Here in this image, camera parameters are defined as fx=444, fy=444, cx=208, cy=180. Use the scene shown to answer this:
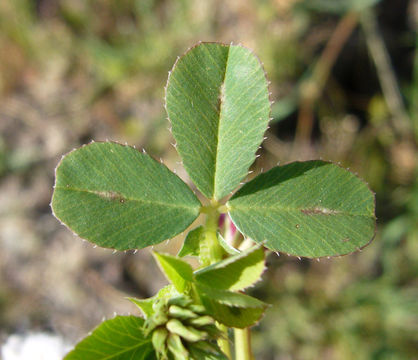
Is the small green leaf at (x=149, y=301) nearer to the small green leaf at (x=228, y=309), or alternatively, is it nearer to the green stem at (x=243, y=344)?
the small green leaf at (x=228, y=309)

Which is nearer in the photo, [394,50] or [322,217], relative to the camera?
[322,217]

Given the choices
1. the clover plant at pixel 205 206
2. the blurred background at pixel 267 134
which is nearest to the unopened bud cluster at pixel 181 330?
the clover plant at pixel 205 206

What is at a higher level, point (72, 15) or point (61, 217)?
point (72, 15)

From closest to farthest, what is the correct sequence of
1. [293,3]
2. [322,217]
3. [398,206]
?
[322,217]
[398,206]
[293,3]

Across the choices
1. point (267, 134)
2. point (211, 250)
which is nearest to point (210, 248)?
point (211, 250)

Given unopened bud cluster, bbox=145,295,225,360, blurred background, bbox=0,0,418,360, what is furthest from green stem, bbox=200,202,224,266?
blurred background, bbox=0,0,418,360

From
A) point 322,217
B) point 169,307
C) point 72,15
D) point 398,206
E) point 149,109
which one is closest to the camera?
point 169,307

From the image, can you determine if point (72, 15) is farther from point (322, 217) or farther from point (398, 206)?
point (322, 217)

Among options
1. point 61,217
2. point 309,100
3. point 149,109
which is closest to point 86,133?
point 149,109
